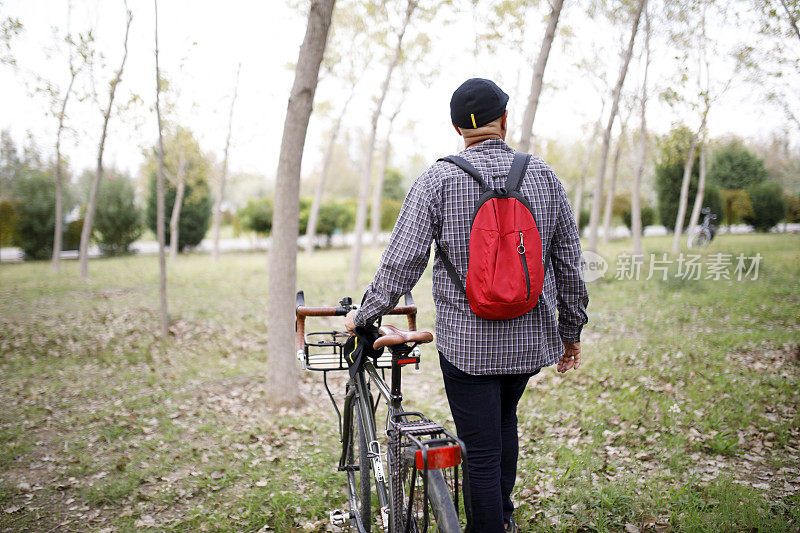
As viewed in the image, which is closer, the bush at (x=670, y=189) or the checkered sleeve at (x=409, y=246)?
the checkered sleeve at (x=409, y=246)

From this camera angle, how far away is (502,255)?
5.49ft

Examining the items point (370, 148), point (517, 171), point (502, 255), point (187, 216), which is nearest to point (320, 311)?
point (502, 255)

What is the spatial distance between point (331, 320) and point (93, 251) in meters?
19.4

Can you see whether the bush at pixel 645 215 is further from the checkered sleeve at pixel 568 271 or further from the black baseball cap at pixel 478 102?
the black baseball cap at pixel 478 102

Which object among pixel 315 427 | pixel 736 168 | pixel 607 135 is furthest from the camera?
pixel 736 168

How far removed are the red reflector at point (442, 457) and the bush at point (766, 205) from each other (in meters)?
26.8

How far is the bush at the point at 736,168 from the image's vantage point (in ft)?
76.1

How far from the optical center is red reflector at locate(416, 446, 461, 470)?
1515mm

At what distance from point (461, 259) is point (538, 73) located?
5.19 meters

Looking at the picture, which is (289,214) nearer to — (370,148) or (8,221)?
(370,148)

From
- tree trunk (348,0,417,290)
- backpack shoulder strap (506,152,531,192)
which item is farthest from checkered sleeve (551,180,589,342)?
tree trunk (348,0,417,290)

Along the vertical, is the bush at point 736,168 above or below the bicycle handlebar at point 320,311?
above

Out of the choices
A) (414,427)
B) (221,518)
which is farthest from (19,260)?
(414,427)

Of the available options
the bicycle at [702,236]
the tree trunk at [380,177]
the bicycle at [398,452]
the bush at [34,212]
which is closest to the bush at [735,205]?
the bicycle at [702,236]
